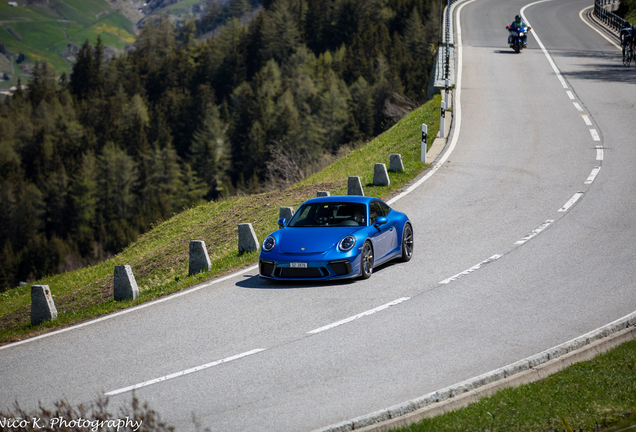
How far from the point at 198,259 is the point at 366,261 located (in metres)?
3.79

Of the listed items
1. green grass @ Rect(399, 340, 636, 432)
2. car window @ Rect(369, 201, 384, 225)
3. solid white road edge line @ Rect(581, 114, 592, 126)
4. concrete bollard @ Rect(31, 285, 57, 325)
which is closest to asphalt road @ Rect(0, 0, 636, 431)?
green grass @ Rect(399, 340, 636, 432)

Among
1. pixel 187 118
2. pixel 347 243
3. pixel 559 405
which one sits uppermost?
pixel 559 405

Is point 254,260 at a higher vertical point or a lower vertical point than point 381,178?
lower

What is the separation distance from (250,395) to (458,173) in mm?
13940

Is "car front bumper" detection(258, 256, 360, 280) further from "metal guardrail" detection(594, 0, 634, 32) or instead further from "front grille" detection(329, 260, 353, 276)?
"metal guardrail" detection(594, 0, 634, 32)

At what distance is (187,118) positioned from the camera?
159250mm

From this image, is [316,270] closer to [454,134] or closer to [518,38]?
[454,134]

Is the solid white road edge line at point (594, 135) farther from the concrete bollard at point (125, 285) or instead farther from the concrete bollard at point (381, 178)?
the concrete bollard at point (125, 285)

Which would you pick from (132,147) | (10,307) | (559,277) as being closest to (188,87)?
(132,147)

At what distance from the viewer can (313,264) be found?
11031 millimetres

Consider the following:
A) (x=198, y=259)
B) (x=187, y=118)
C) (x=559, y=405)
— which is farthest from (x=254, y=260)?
(x=187, y=118)

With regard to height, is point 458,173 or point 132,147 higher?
point 458,173

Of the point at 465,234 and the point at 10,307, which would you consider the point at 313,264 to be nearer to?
the point at 465,234

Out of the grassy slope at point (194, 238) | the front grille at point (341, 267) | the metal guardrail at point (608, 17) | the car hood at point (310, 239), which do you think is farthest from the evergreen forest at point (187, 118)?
the front grille at point (341, 267)
